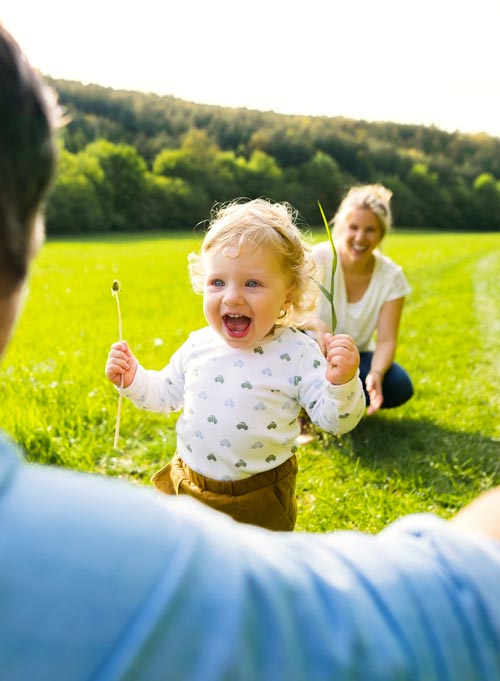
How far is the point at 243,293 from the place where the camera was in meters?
2.28

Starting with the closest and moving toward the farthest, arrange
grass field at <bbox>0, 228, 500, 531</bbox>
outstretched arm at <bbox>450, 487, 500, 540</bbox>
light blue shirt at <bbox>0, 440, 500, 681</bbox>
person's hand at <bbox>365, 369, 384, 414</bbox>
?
light blue shirt at <bbox>0, 440, 500, 681</bbox>, outstretched arm at <bbox>450, 487, 500, 540</bbox>, grass field at <bbox>0, 228, 500, 531</bbox>, person's hand at <bbox>365, 369, 384, 414</bbox>

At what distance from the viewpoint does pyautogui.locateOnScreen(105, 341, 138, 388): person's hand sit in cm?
242

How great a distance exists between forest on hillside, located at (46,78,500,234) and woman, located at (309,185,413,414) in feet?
120

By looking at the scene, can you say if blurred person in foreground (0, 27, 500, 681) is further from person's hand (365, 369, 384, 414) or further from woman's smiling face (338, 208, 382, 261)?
woman's smiling face (338, 208, 382, 261)

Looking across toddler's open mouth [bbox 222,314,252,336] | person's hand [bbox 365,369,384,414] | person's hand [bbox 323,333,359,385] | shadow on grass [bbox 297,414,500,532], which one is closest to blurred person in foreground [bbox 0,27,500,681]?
person's hand [bbox 323,333,359,385]

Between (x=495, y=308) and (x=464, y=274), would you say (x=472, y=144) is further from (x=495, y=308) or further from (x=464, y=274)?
(x=495, y=308)

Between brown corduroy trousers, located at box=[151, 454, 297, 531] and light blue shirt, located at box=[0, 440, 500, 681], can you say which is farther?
brown corduroy trousers, located at box=[151, 454, 297, 531]

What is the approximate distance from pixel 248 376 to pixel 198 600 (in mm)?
1751

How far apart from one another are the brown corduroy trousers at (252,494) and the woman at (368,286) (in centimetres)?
199

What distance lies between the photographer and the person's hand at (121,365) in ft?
7.94

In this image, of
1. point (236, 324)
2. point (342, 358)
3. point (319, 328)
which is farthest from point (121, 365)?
point (319, 328)

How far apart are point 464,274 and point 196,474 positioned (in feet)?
47.8

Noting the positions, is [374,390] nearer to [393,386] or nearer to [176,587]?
[393,386]

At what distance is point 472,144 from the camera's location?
66000 mm
